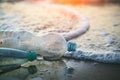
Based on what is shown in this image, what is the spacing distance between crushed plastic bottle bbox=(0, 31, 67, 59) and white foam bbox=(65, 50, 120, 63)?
78 millimetres

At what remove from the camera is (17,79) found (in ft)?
4.35

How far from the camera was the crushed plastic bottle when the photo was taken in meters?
1.56

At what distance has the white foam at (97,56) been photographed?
153 cm

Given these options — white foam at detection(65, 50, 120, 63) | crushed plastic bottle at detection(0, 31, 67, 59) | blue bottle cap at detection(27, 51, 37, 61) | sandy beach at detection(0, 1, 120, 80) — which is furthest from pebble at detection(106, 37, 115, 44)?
blue bottle cap at detection(27, 51, 37, 61)

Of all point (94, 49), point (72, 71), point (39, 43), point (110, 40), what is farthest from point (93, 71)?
point (110, 40)

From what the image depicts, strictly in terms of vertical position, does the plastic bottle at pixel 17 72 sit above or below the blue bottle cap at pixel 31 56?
below

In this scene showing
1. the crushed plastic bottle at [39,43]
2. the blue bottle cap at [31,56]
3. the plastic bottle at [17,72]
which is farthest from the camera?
the crushed plastic bottle at [39,43]

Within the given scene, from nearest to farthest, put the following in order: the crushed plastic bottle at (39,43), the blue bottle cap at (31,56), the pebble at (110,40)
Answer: the blue bottle cap at (31,56) < the crushed plastic bottle at (39,43) < the pebble at (110,40)

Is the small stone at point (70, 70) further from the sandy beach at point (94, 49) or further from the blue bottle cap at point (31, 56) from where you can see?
the blue bottle cap at point (31, 56)

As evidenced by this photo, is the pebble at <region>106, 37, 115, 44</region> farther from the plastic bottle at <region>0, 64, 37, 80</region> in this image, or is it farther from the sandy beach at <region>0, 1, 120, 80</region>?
the plastic bottle at <region>0, 64, 37, 80</region>

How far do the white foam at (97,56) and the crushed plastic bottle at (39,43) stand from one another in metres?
0.08

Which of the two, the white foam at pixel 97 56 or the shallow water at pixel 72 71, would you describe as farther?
the white foam at pixel 97 56

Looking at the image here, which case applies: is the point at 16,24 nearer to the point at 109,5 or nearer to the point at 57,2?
the point at 57,2

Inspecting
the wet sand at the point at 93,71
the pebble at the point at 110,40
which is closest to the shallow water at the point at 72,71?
the wet sand at the point at 93,71
